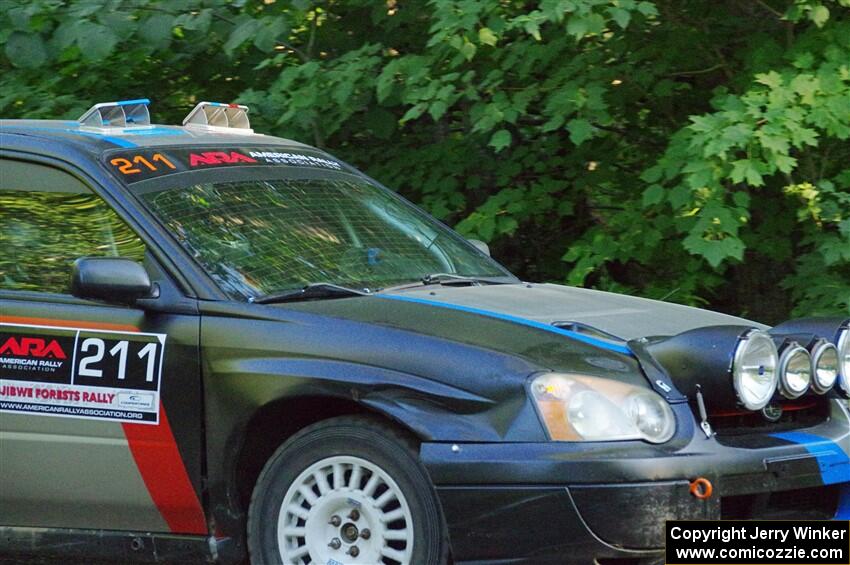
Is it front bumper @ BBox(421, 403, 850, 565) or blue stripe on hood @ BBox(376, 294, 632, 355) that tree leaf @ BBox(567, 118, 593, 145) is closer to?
blue stripe on hood @ BBox(376, 294, 632, 355)

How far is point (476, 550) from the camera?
395cm

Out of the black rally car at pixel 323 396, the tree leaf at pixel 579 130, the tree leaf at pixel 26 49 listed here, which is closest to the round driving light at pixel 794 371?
the black rally car at pixel 323 396

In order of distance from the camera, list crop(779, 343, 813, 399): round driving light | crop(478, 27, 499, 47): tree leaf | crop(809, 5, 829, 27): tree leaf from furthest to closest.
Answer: crop(478, 27, 499, 47): tree leaf → crop(809, 5, 829, 27): tree leaf → crop(779, 343, 813, 399): round driving light

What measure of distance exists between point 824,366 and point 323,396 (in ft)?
5.37

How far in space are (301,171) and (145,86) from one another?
375 cm

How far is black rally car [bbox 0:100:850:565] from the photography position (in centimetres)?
394

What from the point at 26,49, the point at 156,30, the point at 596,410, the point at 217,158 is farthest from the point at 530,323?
the point at 26,49

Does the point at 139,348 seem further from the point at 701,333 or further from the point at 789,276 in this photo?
the point at 789,276

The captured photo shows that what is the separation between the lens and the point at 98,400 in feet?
14.5

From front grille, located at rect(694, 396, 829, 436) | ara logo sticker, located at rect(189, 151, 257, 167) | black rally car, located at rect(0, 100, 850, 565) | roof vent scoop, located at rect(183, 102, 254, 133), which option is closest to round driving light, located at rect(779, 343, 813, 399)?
black rally car, located at rect(0, 100, 850, 565)

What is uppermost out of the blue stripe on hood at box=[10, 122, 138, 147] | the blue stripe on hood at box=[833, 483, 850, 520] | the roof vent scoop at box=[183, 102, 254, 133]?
the blue stripe on hood at box=[10, 122, 138, 147]

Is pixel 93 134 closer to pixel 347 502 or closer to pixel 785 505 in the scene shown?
pixel 347 502

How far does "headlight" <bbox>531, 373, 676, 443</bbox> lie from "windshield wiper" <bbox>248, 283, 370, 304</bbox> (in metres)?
0.86
